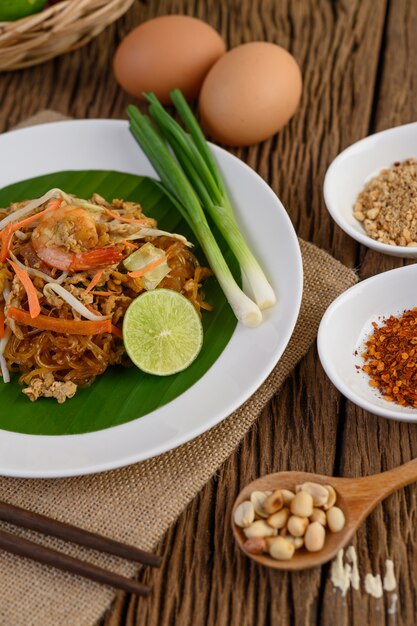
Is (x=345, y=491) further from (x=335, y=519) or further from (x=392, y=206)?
(x=392, y=206)

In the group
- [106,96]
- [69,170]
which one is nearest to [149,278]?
[69,170]

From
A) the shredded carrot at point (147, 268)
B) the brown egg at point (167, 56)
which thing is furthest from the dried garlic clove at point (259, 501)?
the brown egg at point (167, 56)

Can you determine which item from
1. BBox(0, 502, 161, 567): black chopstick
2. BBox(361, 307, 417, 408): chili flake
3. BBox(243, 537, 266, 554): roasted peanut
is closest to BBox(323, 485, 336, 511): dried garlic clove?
BBox(243, 537, 266, 554): roasted peanut

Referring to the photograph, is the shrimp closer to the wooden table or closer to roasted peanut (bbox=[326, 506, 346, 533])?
the wooden table

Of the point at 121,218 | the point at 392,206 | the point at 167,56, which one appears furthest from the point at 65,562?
the point at 167,56

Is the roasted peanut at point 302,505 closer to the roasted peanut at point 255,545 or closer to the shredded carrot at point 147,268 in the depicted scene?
the roasted peanut at point 255,545

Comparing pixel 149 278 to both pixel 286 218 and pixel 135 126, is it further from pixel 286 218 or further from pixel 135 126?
pixel 135 126
